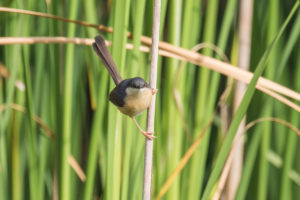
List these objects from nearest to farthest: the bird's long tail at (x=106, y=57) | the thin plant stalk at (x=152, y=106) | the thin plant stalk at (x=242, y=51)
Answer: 1. the thin plant stalk at (x=152, y=106)
2. the bird's long tail at (x=106, y=57)
3. the thin plant stalk at (x=242, y=51)

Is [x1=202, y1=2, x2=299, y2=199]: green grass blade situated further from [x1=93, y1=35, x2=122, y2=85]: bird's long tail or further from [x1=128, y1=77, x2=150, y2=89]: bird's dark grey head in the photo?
[x1=93, y1=35, x2=122, y2=85]: bird's long tail

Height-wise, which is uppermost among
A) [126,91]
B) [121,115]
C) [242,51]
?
[242,51]

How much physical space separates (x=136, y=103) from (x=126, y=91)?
0.17 feet

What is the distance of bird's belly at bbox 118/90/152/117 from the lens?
3.75ft

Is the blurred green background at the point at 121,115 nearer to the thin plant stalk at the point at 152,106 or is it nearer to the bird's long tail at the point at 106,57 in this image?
the bird's long tail at the point at 106,57

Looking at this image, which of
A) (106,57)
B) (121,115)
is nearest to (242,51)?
(121,115)

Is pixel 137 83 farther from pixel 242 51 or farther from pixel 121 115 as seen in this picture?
pixel 242 51

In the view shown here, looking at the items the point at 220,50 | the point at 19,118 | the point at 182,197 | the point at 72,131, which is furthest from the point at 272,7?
the point at 19,118

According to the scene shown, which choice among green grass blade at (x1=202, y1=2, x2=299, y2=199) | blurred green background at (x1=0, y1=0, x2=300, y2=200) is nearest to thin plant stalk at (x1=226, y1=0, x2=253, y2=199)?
blurred green background at (x1=0, y1=0, x2=300, y2=200)

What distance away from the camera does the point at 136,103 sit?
120 centimetres

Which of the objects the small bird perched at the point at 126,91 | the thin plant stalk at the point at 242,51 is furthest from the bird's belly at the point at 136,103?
the thin plant stalk at the point at 242,51

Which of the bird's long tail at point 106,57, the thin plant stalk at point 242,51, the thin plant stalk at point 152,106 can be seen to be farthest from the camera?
the thin plant stalk at point 242,51

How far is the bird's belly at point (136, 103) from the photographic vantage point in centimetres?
114

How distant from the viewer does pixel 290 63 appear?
2.10m
